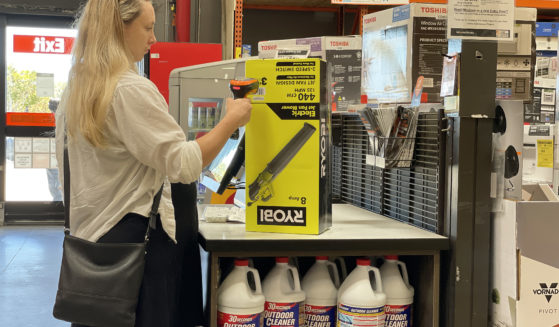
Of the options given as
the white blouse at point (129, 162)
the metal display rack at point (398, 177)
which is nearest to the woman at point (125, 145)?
the white blouse at point (129, 162)

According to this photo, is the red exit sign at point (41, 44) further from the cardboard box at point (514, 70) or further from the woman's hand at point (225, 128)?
the cardboard box at point (514, 70)

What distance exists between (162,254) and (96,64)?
56cm

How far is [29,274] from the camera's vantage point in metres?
5.53

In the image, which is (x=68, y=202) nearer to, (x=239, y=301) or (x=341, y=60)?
(x=239, y=301)

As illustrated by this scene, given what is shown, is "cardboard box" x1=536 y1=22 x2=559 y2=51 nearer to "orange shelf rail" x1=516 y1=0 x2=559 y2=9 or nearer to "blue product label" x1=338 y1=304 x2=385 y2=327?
"orange shelf rail" x1=516 y1=0 x2=559 y2=9

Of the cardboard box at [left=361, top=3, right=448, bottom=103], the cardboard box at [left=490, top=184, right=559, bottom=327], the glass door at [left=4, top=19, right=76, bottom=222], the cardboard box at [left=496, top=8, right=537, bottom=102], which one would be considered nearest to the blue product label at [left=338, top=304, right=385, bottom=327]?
the cardboard box at [left=490, top=184, right=559, bottom=327]

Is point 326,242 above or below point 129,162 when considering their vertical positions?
below

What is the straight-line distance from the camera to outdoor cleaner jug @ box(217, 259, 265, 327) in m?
1.83

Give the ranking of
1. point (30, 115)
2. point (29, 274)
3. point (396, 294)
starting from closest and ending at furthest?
point (396, 294) < point (29, 274) < point (30, 115)

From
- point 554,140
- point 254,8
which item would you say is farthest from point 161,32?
point 554,140

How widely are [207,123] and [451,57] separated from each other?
1.85 m

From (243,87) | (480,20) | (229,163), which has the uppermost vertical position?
(480,20)

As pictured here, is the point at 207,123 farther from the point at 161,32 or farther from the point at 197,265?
the point at 161,32

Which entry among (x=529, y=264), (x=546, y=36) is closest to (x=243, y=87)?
(x=529, y=264)
